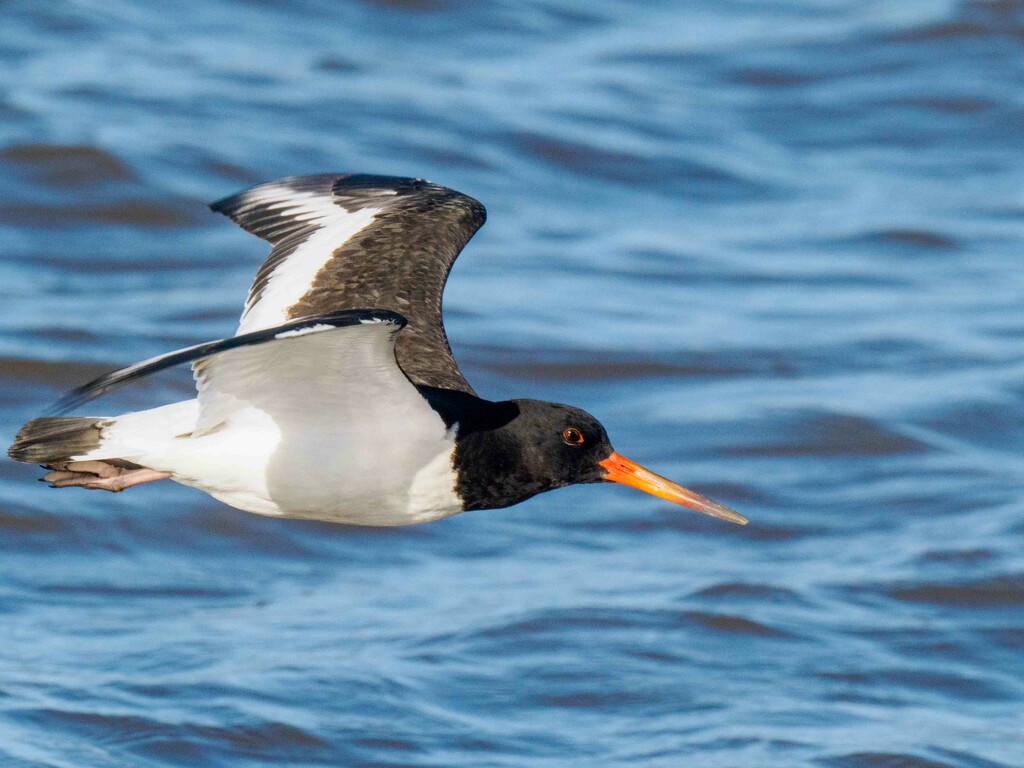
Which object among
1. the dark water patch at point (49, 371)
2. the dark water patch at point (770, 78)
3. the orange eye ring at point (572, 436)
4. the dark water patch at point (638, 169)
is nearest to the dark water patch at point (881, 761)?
the orange eye ring at point (572, 436)

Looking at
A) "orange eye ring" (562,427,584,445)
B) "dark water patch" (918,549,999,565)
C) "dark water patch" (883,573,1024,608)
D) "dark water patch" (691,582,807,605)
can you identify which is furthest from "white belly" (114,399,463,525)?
"dark water patch" (918,549,999,565)

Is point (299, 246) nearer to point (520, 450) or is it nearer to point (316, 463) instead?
point (316, 463)

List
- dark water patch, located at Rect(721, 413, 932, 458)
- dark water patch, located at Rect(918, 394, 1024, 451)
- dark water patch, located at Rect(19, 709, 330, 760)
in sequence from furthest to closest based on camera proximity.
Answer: dark water patch, located at Rect(918, 394, 1024, 451)
dark water patch, located at Rect(721, 413, 932, 458)
dark water patch, located at Rect(19, 709, 330, 760)

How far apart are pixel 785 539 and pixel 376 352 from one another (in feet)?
21.0

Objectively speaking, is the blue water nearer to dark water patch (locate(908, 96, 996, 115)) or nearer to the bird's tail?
dark water patch (locate(908, 96, 996, 115))

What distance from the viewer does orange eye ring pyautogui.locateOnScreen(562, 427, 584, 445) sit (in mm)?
6738

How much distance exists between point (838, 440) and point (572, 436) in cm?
688

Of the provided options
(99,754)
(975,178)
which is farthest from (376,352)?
(975,178)

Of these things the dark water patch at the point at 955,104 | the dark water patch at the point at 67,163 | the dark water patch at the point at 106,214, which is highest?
the dark water patch at the point at 955,104

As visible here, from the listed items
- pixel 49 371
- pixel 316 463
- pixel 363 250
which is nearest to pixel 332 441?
pixel 316 463

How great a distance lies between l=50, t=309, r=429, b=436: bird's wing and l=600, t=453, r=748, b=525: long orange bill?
36.1 inches

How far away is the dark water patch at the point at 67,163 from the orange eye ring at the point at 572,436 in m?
9.58

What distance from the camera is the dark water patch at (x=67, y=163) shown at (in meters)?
15.3

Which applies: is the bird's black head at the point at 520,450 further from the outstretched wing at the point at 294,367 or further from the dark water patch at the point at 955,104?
the dark water patch at the point at 955,104
